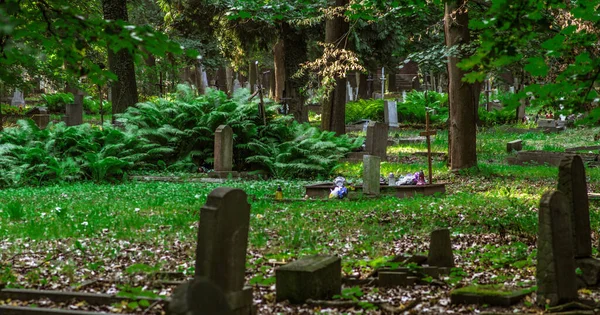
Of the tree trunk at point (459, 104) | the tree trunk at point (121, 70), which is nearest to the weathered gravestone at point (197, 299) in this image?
the tree trunk at point (459, 104)

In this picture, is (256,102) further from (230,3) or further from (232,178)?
(230,3)

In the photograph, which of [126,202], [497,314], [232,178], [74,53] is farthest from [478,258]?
[232,178]

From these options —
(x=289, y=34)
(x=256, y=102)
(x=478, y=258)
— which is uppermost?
(x=289, y=34)

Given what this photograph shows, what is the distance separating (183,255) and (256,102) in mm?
13662

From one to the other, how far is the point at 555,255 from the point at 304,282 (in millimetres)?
2129

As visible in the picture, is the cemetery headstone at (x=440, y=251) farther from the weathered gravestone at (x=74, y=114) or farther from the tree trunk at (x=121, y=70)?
the weathered gravestone at (x=74, y=114)

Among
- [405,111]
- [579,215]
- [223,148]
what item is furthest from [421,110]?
[579,215]

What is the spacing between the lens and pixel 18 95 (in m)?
43.3

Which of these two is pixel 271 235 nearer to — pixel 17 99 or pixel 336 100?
pixel 336 100

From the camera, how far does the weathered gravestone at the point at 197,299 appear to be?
16.7 feet

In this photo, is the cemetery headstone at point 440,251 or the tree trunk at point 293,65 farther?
the tree trunk at point 293,65

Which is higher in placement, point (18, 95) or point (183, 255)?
point (18, 95)

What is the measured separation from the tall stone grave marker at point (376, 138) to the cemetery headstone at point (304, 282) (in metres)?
15.5

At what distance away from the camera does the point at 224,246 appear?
20.7ft
